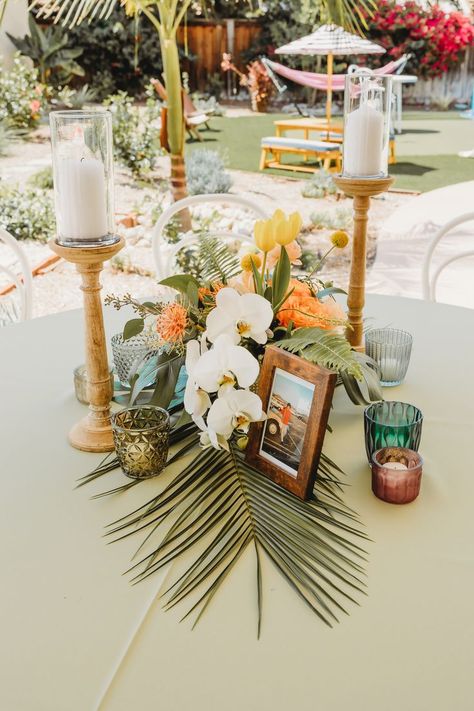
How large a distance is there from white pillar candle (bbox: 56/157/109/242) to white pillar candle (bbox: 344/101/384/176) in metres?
0.44

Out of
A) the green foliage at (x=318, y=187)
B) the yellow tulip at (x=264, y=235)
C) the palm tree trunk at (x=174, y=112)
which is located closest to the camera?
the yellow tulip at (x=264, y=235)

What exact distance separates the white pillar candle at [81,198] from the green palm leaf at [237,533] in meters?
0.30

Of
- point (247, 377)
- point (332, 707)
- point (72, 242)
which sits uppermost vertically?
point (72, 242)

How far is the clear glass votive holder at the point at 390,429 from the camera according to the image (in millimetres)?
955

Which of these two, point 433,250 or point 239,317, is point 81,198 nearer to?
point 239,317

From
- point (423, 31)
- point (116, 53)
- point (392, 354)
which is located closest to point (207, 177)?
point (392, 354)

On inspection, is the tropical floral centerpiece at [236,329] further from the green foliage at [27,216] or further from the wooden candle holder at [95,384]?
the green foliage at [27,216]

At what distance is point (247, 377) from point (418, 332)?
0.67 metres

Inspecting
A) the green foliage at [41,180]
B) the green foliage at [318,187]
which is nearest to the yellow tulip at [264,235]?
the green foliage at [41,180]

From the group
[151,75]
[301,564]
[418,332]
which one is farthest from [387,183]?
[151,75]

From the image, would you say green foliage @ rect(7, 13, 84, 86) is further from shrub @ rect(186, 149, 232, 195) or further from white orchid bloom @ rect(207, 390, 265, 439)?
white orchid bloom @ rect(207, 390, 265, 439)

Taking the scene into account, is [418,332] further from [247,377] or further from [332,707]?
[332,707]

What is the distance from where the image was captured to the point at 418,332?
1.45 metres

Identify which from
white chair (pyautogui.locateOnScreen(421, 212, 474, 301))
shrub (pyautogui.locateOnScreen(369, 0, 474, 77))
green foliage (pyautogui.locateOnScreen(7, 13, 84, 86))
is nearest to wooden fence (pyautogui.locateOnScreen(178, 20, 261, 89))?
shrub (pyautogui.locateOnScreen(369, 0, 474, 77))
